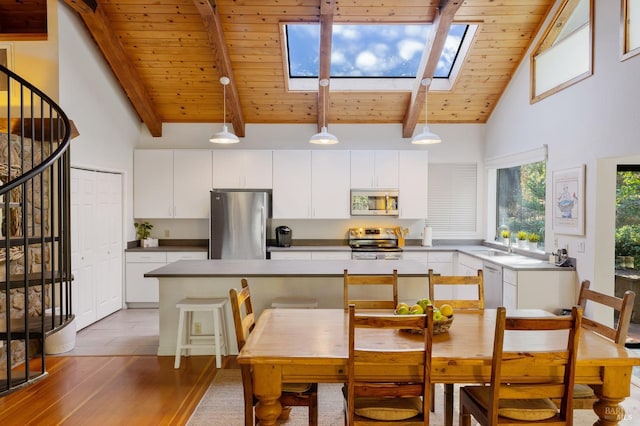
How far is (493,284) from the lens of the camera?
4.95 m

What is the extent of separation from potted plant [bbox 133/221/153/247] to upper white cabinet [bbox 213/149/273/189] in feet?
4.13

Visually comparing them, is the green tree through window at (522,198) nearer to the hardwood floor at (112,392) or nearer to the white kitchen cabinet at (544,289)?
the white kitchen cabinet at (544,289)

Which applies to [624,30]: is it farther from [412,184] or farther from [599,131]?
[412,184]

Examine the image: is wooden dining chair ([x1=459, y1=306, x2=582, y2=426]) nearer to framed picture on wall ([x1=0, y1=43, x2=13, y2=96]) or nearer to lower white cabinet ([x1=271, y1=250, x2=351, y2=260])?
lower white cabinet ([x1=271, y1=250, x2=351, y2=260])

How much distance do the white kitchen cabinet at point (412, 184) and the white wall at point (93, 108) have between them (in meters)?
3.97

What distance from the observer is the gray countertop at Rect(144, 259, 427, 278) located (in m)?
3.74

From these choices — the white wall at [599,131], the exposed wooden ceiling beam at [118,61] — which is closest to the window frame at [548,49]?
the white wall at [599,131]

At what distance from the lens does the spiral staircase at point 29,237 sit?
216 centimetres

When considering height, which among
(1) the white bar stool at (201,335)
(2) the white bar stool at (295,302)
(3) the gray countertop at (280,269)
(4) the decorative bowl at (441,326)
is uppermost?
(3) the gray countertop at (280,269)

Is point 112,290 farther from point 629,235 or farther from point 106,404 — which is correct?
point 629,235

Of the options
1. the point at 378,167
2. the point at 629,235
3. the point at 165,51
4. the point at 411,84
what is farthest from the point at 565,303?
the point at 165,51

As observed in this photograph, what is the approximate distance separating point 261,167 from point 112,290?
263 cm

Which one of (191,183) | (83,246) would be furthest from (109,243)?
(191,183)

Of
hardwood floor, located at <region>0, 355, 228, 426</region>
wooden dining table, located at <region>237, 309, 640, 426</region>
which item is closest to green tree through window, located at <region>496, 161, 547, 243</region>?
wooden dining table, located at <region>237, 309, 640, 426</region>
